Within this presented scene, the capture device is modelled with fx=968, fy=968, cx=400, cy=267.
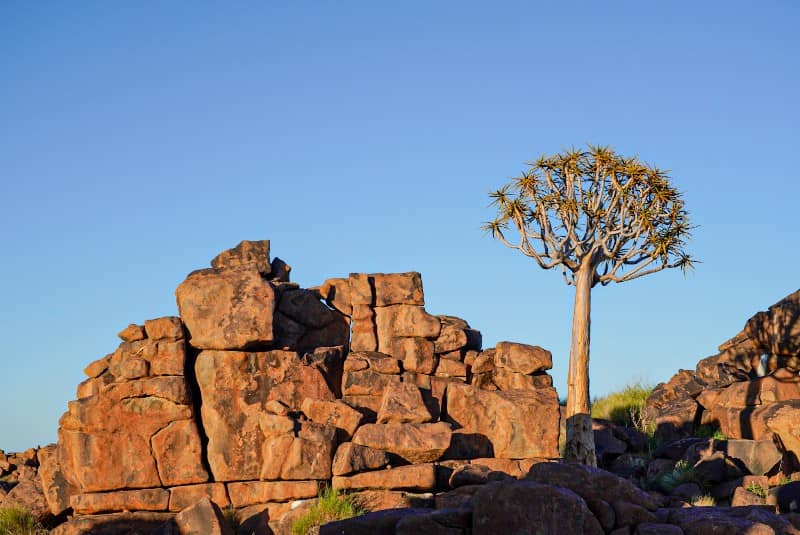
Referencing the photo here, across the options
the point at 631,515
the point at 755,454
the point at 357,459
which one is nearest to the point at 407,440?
the point at 357,459

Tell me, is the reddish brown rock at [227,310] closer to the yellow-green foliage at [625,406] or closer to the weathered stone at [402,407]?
the weathered stone at [402,407]

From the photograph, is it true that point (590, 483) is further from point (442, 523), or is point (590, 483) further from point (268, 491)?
point (268, 491)

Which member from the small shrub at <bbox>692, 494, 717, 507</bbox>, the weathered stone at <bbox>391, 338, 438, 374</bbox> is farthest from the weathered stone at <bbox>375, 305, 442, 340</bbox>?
the small shrub at <bbox>692, 494, 717, 507</bbox>

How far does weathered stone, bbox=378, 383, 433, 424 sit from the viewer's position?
76.6 ft

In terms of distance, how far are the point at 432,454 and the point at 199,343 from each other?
6.35 m

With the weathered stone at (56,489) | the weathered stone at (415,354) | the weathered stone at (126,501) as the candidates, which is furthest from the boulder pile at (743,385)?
the weathered stone at (56,489)

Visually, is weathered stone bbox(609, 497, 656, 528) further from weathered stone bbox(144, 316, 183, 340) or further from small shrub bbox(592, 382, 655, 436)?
small shrub bbox(592, 382, 655, 436)

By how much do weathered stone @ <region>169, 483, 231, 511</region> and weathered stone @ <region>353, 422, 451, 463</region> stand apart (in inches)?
134

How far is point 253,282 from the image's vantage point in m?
24.5

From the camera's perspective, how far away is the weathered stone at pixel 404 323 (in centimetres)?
2603

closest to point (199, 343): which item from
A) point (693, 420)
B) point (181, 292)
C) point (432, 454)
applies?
point (181, 292)

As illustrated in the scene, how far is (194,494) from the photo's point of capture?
22.9 metres

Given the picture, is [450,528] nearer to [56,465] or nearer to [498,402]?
[498,402]

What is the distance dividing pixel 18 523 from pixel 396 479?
9.53 m
